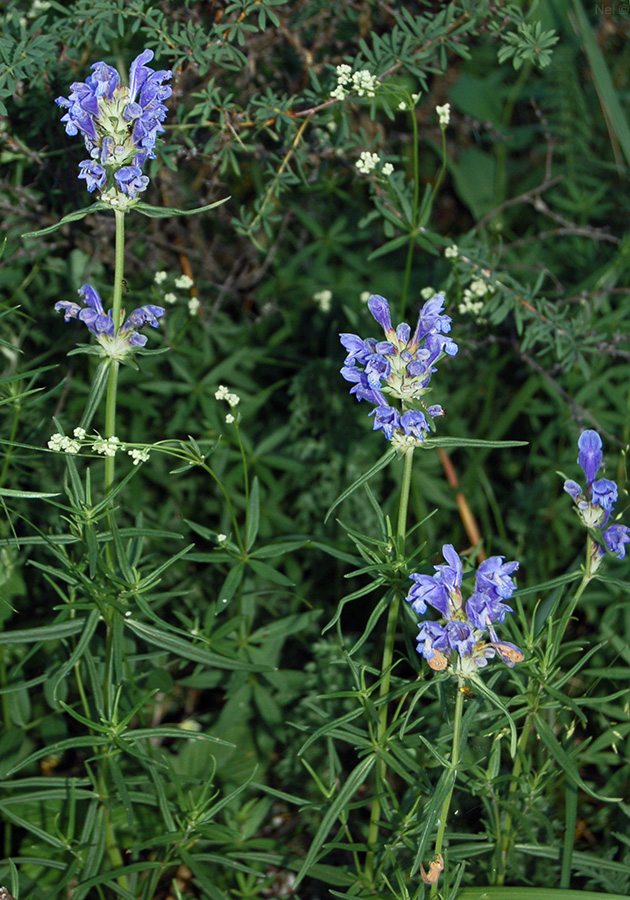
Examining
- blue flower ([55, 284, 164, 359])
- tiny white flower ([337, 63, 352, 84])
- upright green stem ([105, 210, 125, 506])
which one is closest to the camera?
upright green stem ([105, 210, 125, 506])

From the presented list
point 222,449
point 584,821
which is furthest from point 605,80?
point 584,821

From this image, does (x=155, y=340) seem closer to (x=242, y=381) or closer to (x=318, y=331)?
(x=242, y=381)

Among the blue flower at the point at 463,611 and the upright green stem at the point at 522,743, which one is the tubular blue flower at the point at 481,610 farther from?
the upright green stem at the point at 522,743

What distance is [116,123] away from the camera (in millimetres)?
2061

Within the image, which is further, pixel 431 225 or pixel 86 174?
pixel 431 225

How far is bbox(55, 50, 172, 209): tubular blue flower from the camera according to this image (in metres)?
2.02

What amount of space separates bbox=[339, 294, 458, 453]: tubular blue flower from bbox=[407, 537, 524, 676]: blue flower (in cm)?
30

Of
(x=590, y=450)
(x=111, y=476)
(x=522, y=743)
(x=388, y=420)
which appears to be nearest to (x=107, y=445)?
(x=111, y=476)

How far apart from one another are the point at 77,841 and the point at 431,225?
10.5ft

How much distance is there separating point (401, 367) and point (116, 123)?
88 centimetres

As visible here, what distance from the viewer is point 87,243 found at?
3.39 m

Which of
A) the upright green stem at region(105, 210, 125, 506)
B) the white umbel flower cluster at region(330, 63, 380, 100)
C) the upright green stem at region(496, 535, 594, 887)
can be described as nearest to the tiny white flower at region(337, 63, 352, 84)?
the white umbel flower cluster at region(330, 63, 380, 100)

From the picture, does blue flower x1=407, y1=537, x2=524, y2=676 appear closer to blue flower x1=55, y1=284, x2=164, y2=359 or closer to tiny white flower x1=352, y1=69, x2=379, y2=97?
blue flower x1=55, y1=284, x2=164, y2=359

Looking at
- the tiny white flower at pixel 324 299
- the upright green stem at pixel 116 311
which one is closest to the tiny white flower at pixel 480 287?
the tiny white flower at pixel 324 299
